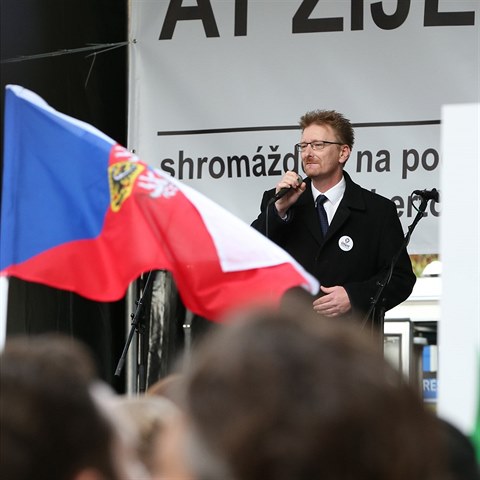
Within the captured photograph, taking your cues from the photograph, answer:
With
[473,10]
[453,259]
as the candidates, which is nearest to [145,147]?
[473,10]

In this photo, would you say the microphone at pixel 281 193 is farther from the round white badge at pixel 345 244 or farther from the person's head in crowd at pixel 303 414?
the person's head in crowd at pixel 303 414

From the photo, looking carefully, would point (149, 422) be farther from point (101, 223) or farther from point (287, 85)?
point (287, 85)

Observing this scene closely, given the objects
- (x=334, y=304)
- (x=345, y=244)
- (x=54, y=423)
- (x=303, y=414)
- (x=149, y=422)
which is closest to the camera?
(x=303, y=414)

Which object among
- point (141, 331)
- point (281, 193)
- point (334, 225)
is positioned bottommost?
point (141, 331)

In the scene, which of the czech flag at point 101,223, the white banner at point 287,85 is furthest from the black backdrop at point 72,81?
the czech flag at point 101,223

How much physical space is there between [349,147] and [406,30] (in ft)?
4.01

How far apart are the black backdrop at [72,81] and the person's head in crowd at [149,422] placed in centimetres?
488

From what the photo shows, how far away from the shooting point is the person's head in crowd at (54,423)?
133cm

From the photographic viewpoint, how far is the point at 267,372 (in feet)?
4.09

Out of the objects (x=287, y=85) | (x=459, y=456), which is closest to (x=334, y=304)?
(x=287, y=85)

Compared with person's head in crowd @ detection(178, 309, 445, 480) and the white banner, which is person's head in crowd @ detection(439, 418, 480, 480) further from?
the white banner

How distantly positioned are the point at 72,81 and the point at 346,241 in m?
2.33

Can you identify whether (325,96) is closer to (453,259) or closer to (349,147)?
(349,147)

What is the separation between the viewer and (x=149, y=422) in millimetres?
1823
